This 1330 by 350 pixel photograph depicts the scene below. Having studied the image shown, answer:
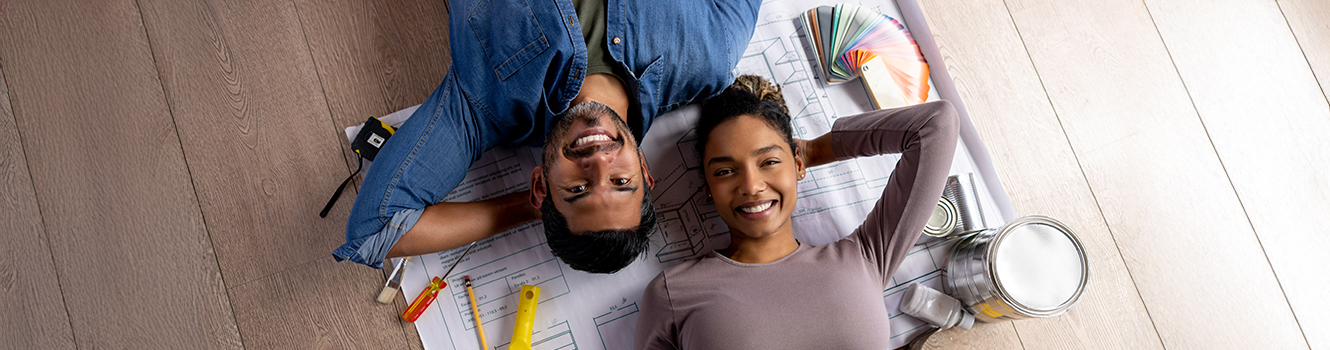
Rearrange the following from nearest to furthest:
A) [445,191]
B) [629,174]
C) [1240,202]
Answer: [629,174] → [445,191] → [1240,202]

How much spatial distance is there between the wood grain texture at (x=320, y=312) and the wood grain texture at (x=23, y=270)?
45 cm

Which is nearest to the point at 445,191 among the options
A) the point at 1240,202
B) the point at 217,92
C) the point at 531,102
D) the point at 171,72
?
the point at 531,102

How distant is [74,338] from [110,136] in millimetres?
514

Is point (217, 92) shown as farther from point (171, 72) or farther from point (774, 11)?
point (774, 11)

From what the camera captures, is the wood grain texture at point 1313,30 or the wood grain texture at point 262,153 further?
the wood grain texture at point 1313,30

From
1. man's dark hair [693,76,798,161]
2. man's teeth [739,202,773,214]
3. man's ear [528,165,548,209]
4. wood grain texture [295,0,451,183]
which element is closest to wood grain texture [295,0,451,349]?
wood grain texture [295,0,451,183]

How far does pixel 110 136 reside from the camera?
170 cm

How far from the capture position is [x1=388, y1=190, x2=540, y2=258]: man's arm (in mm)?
1489

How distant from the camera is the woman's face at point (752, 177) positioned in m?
1.44

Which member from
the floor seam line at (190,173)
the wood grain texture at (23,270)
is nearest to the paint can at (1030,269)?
the floor seam line at (190,173)

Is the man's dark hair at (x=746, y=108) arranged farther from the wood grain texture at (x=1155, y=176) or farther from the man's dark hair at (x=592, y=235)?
the wood grain texture at (x=1155, y=176)

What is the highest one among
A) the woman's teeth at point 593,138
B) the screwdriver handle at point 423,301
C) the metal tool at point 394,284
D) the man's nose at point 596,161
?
the woman's teeth at point 593,138

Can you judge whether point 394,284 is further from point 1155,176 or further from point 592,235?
point 1155,176

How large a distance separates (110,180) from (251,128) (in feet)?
1.22
